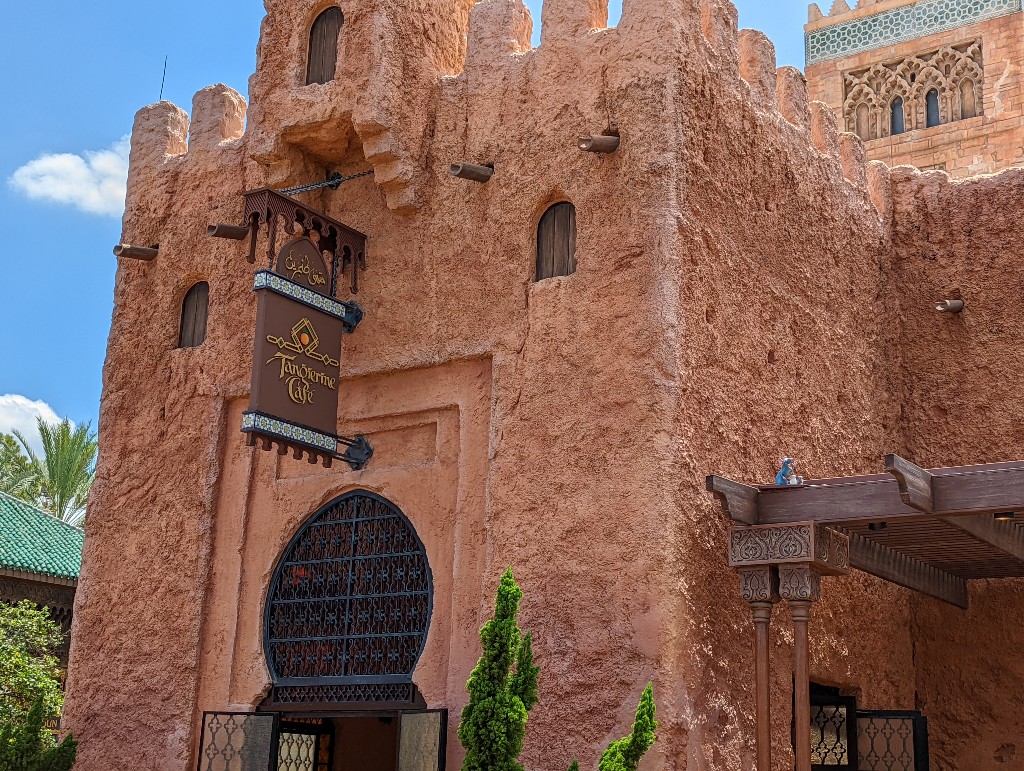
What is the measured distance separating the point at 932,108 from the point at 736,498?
12.4 m

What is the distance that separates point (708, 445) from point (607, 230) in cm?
159

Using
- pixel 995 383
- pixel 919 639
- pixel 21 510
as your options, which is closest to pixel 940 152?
pixel 995 383

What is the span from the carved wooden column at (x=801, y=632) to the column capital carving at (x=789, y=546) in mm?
94

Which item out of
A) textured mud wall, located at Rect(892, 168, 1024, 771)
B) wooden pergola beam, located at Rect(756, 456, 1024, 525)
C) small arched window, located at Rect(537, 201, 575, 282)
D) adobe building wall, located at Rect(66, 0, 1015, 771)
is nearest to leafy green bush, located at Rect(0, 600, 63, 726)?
adobe building wall, located at Rect(66, 0, 1015, 771)

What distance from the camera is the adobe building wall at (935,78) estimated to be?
1778 centimetres

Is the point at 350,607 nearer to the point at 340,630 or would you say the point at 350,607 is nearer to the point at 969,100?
the point at 340,630

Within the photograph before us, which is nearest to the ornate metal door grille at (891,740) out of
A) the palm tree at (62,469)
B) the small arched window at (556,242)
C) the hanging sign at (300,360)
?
the small arched window at (556,242)

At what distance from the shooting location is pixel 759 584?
8.25 meters

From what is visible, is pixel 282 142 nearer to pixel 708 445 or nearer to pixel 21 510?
pixel 708 445

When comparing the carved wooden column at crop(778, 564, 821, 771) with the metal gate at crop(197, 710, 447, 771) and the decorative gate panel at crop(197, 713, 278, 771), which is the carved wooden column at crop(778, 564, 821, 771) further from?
the decorative gate panel at crop(197, 713, 278, 771)

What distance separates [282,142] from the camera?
10.4 m

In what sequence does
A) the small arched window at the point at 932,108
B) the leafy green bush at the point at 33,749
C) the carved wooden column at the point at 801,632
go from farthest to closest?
1. the small arched window at the point at 932,108
2. the leafy green bush at the point at 33,749
3. the carved wooden column at the point at 801,632

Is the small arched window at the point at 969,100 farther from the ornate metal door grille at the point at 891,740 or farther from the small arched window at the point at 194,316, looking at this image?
the small arched window at the point at 194,316

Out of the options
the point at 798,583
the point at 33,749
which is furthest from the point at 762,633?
the point at 33,749
